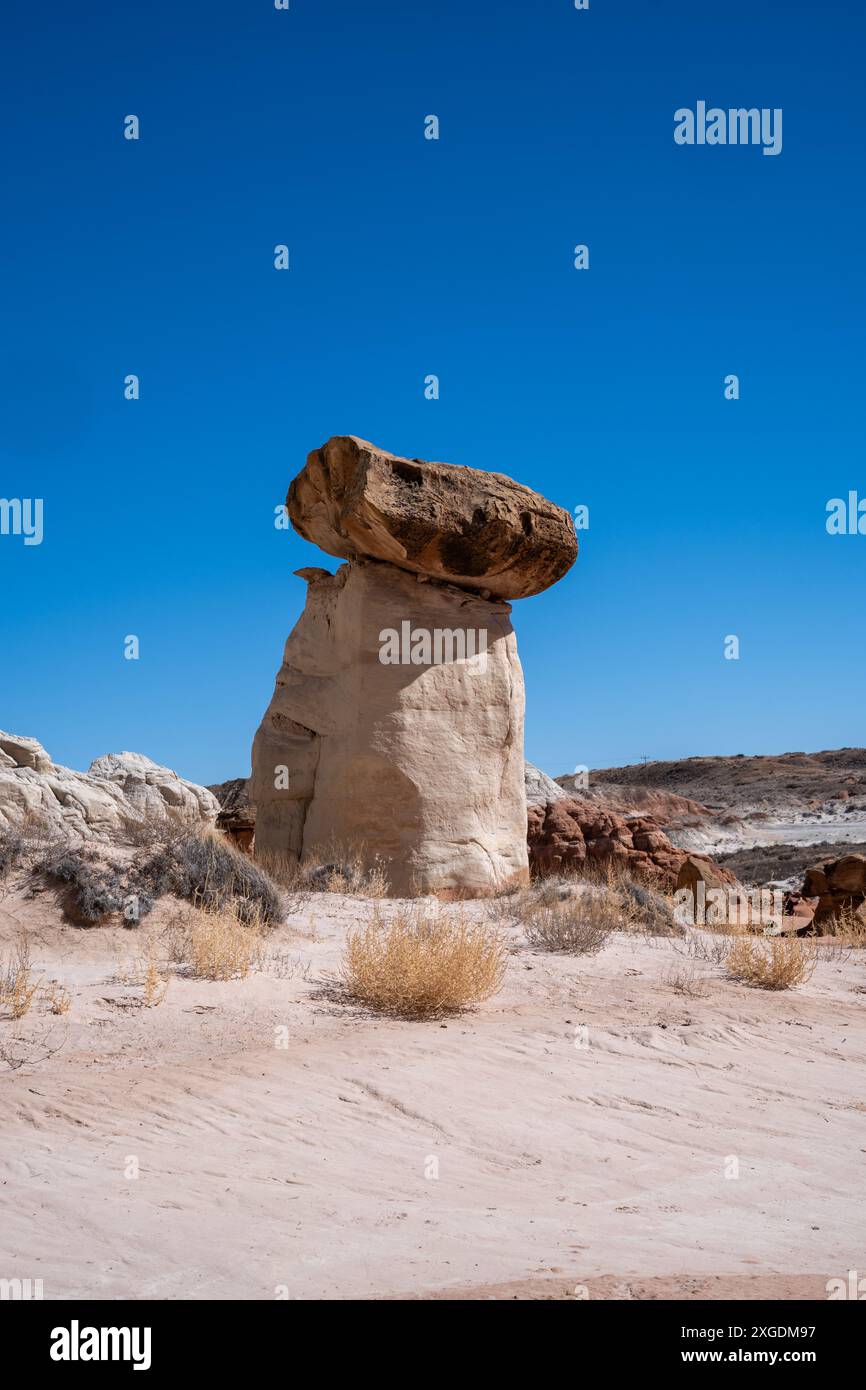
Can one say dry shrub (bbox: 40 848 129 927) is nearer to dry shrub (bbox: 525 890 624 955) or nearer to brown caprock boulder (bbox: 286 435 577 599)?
dry shrub (bbox: 525 890 624 955)

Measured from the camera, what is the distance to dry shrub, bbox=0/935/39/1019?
20.3ft

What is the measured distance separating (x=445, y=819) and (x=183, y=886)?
4.69 m

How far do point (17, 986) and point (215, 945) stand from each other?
1405 millimetres

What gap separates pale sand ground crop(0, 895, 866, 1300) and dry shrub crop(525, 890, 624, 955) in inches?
48.8

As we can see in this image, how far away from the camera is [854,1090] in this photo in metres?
6.46

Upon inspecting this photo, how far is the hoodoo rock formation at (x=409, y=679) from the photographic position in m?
12.4

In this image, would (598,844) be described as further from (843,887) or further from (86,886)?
(86,886)

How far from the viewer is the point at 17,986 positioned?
20.5 feet

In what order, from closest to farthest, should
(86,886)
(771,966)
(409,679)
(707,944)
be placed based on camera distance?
(86,886), (771,966), (707,944), (409,679)

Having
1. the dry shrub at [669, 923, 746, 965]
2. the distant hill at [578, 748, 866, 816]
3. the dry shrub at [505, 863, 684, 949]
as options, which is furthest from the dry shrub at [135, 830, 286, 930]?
the distant hill at [578, 748, 866, 816]

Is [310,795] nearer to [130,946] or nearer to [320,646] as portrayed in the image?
[320,646]

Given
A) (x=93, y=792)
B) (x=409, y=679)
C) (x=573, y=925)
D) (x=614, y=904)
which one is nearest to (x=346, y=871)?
(x=409, y=679)

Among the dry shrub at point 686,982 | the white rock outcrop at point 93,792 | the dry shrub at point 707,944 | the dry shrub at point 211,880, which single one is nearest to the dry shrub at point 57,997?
the dry shrub at point 211,880
